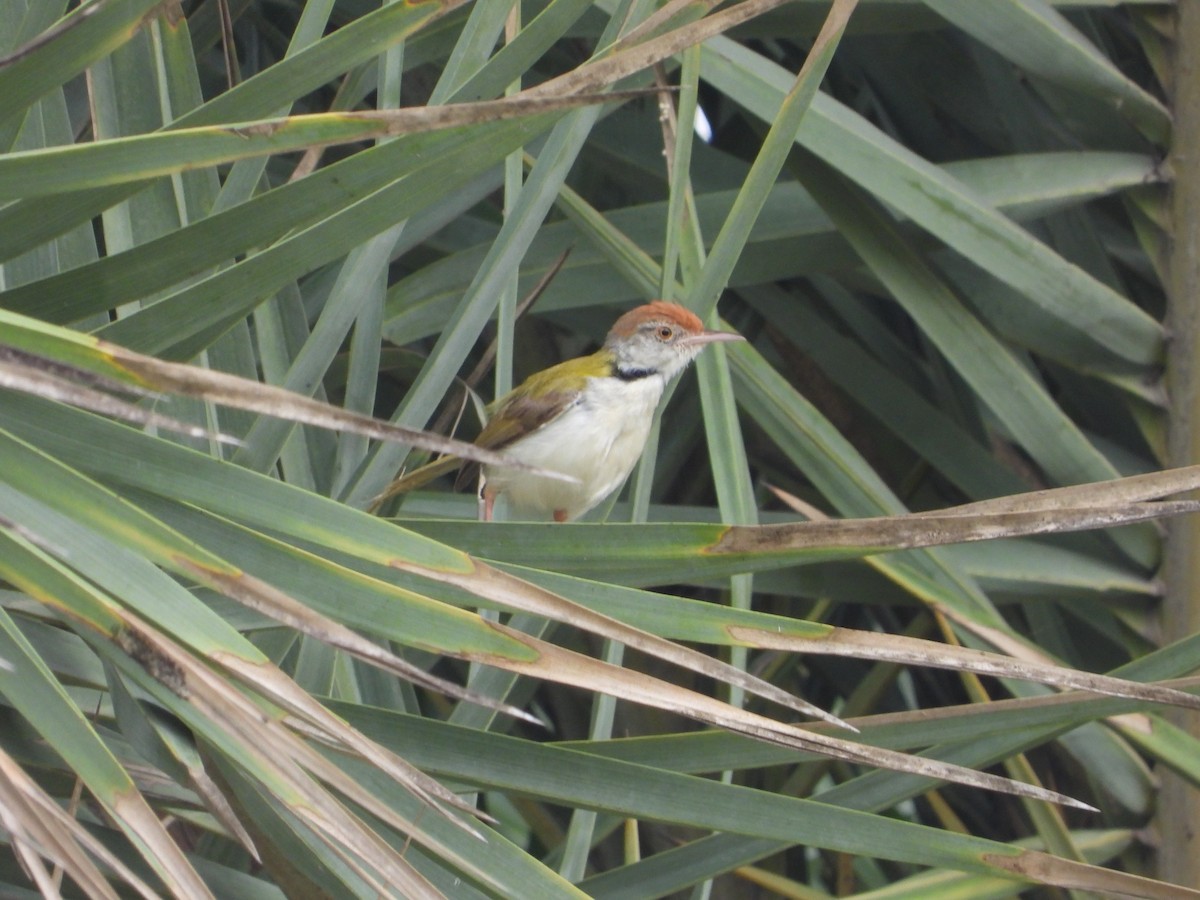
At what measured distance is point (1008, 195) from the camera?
10.5 feet

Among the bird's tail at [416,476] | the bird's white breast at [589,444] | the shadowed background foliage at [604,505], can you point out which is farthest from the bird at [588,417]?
the bird's tail at [416,476]

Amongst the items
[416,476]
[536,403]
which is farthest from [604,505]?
[536,403]

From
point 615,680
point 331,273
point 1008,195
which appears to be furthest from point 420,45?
point 615,680

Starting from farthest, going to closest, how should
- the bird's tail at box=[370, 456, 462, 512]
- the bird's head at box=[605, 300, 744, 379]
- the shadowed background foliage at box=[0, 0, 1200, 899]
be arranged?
the bird's head at box=[605, 300, 744, 379]
the bird's tail at box=[370, 456, 462, 512]
the shadowed background foliage at box=[0, 0, 1200, 899]

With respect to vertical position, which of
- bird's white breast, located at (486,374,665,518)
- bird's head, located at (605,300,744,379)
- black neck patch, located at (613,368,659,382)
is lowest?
bird's white breast, located at (486,374,665,518)

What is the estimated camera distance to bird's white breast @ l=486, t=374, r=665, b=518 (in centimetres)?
362

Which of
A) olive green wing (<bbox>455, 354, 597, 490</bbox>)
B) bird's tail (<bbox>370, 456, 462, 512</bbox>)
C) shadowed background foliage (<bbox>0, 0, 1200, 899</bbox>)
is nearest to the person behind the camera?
shadowed background foliage (<bbox>0, 0, 1200, 899</bbox>)

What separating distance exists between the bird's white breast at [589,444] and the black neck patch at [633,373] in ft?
0.05

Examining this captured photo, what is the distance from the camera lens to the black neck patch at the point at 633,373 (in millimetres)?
3746

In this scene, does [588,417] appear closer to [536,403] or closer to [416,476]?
[536,403]

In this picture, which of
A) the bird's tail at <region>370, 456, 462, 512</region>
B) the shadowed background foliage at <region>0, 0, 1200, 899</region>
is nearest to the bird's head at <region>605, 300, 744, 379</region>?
the shadowed background foliage at <region>0, 0, 1200, 899</region>

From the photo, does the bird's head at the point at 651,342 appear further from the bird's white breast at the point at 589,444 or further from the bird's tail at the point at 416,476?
the bird's tail at the point at 416,476

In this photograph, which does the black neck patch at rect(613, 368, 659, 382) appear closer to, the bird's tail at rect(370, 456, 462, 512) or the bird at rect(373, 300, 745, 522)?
the bird at rect(373, 300, 745, 522)

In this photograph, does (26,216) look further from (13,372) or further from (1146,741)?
(1146,741)
